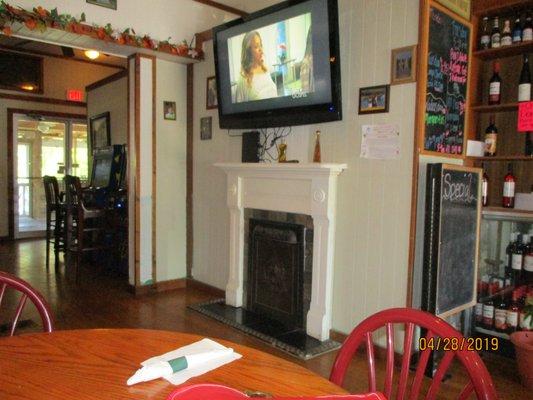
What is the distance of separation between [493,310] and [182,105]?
3.23 m

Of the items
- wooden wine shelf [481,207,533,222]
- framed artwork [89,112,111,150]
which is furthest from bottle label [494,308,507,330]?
framed artwork [89,112,111,150]

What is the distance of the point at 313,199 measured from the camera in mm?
2947

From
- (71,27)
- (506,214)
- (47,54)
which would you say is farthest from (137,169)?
(47,54)

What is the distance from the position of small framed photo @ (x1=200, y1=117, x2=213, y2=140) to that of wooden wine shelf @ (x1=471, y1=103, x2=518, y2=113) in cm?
227

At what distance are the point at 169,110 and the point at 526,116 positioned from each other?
2998mm

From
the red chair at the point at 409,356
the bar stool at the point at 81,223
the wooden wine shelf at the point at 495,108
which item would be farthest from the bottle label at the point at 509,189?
the bar stool at the point at 81,223

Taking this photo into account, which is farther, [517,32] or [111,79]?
[111,79]

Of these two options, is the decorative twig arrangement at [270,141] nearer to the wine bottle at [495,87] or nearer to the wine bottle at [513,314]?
the wine bottle at [495,87]

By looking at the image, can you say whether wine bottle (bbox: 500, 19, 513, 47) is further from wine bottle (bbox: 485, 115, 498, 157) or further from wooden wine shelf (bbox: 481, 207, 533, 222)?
wooden wine shelf (bbox: 481, 207, 533, 222)

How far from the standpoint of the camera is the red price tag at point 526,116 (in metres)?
2.59

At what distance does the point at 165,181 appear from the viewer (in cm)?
418

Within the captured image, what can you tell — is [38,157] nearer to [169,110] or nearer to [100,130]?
[100,130]

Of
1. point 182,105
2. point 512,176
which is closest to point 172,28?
point 182,105

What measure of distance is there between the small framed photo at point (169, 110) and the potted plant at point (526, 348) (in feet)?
10.8
